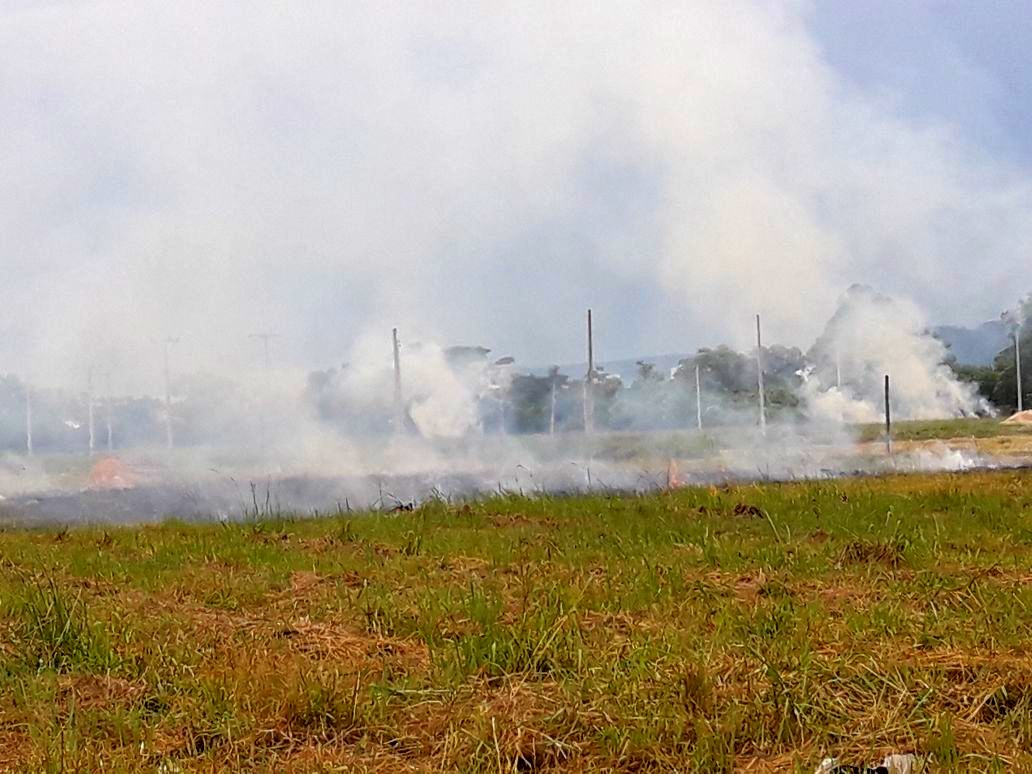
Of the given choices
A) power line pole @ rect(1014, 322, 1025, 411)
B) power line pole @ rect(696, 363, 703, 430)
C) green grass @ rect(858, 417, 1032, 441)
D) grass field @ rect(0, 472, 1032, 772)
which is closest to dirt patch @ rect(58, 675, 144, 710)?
grass field @ rect(0, 472, 1032, 772)

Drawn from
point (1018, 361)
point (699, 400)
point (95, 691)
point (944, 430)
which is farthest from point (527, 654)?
point (1018, 361)

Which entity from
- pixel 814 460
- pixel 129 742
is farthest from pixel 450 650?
pixel 814 460

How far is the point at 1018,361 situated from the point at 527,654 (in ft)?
207

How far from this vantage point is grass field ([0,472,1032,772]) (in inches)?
167

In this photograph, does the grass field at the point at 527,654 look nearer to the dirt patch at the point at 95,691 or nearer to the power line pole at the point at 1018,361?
the dirt patch at the point at 95,691

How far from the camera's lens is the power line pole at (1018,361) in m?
60.1

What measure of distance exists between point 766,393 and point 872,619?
191ft

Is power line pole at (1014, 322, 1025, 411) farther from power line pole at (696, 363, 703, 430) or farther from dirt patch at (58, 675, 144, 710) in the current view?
dirt patch at (58, 675, 144, 710)

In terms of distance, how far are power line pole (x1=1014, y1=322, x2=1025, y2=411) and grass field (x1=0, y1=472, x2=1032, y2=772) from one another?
5582 centimetres

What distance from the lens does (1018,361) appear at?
6156cm

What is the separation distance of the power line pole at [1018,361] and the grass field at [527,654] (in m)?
55.8

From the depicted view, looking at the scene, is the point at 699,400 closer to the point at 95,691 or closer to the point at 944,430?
the point at 944,430

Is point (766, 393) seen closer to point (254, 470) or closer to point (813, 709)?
point (254, 470)

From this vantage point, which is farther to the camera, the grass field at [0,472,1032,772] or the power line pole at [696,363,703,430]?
the power line pole at [696,363,703,430]
